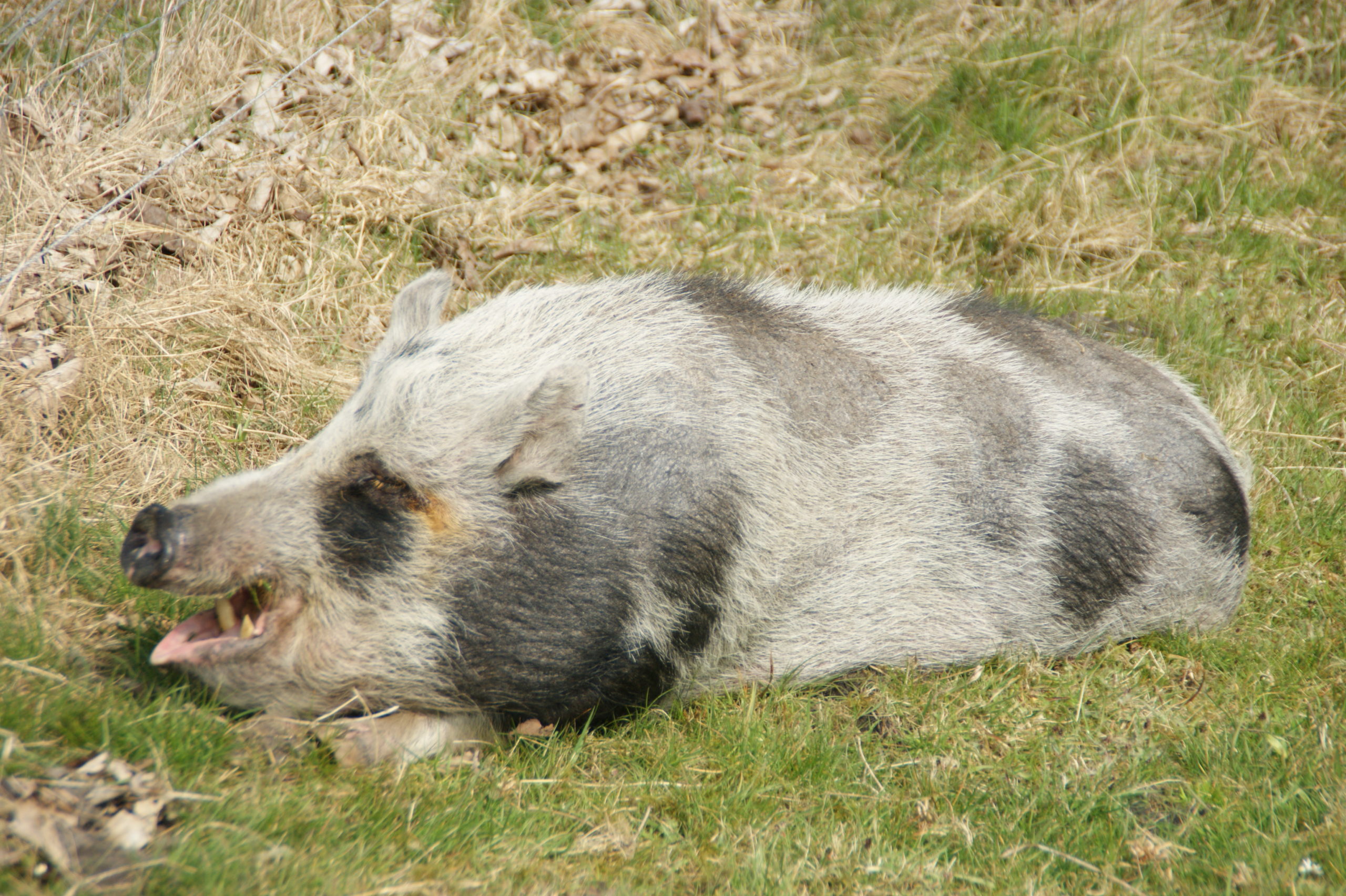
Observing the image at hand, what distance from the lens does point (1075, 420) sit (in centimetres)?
404

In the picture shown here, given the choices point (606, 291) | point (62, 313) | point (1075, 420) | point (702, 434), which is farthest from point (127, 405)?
point (1075, 420)

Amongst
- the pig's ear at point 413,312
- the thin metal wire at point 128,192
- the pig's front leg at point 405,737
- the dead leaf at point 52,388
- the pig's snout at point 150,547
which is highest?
the thin metal wire at point 128,192

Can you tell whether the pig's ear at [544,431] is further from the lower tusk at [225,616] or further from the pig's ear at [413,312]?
the lower tusk at [225,616]

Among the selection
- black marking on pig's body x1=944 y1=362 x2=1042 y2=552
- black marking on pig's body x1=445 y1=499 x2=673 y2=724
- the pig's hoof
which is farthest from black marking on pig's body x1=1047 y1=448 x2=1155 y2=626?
the pig's hoof

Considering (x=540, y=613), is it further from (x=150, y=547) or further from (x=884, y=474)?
(x=884, y=474)

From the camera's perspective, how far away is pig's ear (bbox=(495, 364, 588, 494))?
3195 mm

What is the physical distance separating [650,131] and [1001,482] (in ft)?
12.5

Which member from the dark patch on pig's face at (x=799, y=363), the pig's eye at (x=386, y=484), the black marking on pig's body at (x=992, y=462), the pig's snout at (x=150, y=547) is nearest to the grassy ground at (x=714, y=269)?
the pig's snout at (x=150, y=547)

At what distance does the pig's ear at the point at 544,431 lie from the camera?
3195 millimetres

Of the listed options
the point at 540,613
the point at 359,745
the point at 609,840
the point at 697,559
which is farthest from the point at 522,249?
the point at 609,840

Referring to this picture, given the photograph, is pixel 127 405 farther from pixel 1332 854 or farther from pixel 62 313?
pixel 1332 854

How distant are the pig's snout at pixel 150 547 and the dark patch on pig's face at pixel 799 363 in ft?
6.09

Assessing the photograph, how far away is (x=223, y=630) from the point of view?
3.21m

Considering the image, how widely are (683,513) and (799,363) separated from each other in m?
0.80
